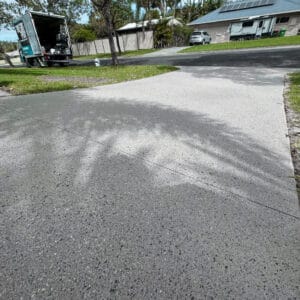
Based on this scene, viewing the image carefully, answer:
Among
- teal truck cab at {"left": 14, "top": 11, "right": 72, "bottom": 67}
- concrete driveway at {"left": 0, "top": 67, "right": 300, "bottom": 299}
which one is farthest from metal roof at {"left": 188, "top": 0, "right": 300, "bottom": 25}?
concrete driveway at {"left": 0, "top": 67, "right": 300, "bottom": 299}

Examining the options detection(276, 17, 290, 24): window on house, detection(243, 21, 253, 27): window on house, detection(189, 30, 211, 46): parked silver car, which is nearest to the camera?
detection(276, 17, 290, 24): window on house

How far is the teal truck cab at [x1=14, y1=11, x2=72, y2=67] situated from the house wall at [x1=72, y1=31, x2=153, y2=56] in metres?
15.4

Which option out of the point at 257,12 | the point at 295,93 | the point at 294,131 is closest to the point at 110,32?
the point at 295,93

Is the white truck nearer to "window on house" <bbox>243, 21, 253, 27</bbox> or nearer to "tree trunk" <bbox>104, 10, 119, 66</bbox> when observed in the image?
"window on house" <bbox>243, 21, 253, 27</bbox>

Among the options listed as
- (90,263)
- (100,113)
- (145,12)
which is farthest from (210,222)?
(145,12)

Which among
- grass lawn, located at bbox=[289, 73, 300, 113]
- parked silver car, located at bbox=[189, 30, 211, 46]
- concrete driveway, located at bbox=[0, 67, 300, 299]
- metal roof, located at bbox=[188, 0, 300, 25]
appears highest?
metal roof, located at bbox=[188, 0, 300, 25]

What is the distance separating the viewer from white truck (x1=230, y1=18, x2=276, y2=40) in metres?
23.5

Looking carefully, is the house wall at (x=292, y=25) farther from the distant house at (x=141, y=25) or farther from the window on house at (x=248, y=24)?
the distant house at (x=141, y=25)

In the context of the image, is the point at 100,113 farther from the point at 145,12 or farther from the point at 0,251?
the point at 145,12

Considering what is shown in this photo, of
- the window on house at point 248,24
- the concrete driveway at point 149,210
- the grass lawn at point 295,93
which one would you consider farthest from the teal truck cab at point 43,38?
the window on house at point 248,24

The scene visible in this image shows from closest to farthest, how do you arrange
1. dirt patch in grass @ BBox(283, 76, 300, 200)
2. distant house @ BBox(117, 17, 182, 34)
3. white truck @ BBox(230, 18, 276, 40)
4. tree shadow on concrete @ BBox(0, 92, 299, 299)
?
tree shadow on concrete @ BBox(0, 92, 299, 299) → dirt patch in grass @ BBox(283, 76, 300, 200) → white truck @ BBox(230, 18, 276, 40) → distant house @ BBox(117, 17, 182, 34)

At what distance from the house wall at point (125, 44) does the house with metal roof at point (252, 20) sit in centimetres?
753

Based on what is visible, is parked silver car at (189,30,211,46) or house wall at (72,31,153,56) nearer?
parked silver car at (189,30,211,46)

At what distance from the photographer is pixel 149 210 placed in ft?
5.11
